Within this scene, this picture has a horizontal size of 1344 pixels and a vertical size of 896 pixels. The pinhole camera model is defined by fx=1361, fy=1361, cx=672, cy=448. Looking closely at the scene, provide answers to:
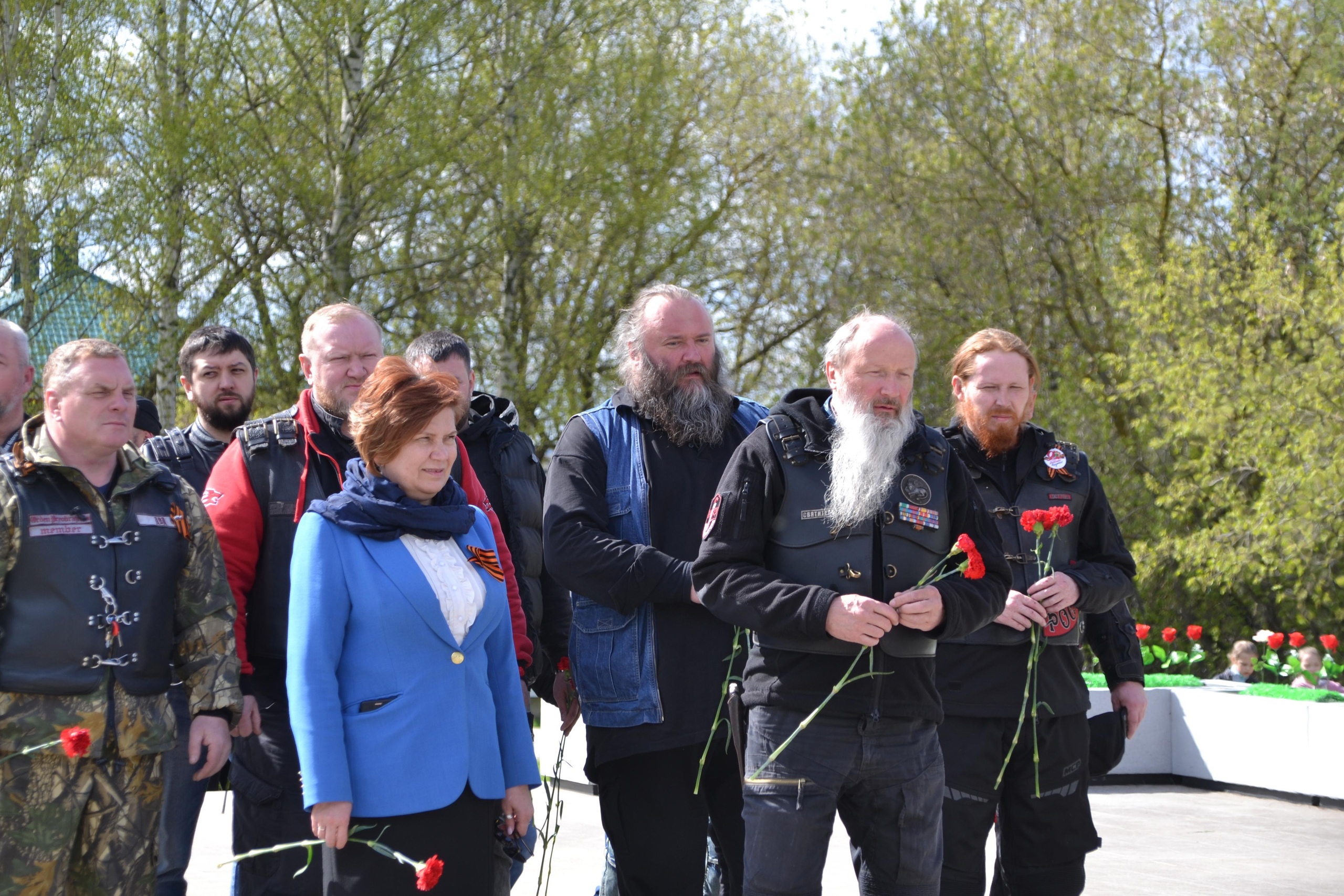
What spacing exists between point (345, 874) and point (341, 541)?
788 mm

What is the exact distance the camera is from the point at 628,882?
4.12 meters

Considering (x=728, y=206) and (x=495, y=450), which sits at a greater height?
(x=728, y=206)

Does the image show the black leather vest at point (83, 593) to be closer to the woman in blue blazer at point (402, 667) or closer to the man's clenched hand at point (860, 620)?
the woman in blue blazer at point (402, 667)

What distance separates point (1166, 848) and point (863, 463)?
17.9 feet

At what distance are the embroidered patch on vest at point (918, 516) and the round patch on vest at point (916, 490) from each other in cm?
2

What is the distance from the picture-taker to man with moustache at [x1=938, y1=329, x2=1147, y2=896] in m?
4.34

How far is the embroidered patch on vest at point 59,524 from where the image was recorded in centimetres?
357

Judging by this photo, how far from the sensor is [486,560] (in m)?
3.60

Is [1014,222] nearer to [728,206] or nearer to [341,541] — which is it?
[728,206]

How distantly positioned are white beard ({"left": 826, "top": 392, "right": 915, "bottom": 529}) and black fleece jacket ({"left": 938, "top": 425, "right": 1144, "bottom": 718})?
2.11 feet

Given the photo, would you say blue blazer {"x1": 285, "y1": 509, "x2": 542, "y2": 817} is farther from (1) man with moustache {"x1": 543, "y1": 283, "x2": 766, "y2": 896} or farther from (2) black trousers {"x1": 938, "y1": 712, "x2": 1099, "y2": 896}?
(2) black trousers {"x1": 938, "y1": 712, "x2": 1099, "y2": 896}

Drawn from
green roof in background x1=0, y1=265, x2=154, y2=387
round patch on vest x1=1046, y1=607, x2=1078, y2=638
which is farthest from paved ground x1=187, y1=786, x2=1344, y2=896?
green roof in background x1=0, y1=265, x2=154, y2=387

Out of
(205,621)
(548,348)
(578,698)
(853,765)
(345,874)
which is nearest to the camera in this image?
(345,874)

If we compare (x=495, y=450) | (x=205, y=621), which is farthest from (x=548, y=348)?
(x=205, y=621)
